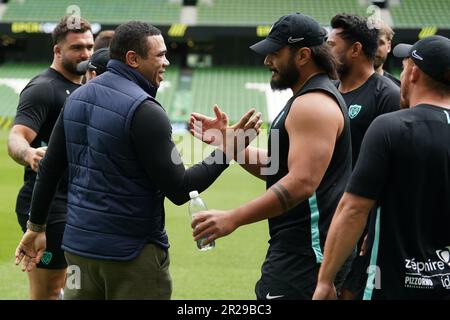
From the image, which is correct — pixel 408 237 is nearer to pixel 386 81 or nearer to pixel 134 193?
pixel 134 193

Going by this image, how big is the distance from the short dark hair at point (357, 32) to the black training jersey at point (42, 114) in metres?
2.23

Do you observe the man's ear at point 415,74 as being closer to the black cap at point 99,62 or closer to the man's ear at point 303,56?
the man's ear at point 303,56

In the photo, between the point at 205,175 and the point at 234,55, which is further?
the point at 234,55

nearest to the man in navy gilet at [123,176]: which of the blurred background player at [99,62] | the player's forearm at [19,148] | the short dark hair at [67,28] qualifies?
the blurred background player at [99,62]

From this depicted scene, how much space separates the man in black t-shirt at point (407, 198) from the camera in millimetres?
3383

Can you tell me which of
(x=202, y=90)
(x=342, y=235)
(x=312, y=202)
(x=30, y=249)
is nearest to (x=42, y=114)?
(x=30, y=249)

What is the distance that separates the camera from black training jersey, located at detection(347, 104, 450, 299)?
3379 millimetres

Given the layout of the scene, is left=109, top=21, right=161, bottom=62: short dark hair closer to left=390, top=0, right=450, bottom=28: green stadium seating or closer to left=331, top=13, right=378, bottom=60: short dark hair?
left=331, top=13, right=378, bottom=60: short dark hair

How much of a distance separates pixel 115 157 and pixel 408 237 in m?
1.55

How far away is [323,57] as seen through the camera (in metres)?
4.12

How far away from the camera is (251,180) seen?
56.3ft

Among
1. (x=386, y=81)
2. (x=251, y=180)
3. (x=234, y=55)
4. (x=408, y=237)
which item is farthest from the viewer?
(x=234, y=55)

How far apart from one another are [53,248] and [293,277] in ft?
7.85
